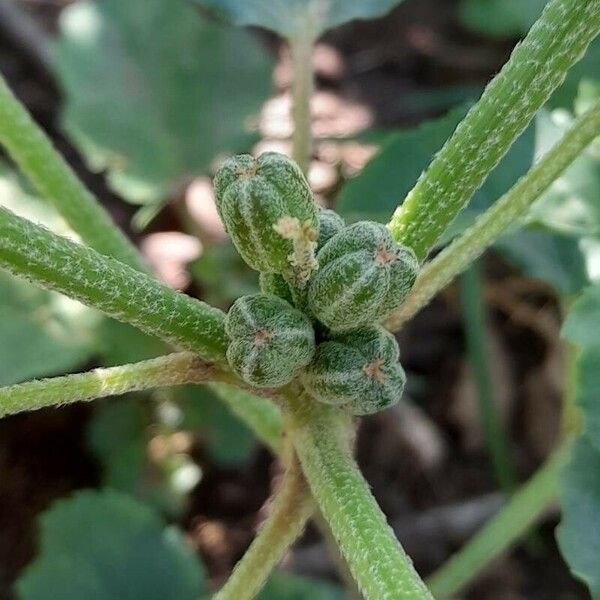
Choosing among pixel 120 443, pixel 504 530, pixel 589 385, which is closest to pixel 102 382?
pixel 589 385

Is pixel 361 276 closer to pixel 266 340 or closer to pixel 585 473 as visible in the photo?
pixel 266 340

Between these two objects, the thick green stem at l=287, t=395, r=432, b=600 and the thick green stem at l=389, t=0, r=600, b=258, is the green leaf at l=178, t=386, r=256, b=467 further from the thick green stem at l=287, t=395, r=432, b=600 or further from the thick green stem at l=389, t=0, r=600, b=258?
the thick green stem at l=389, t=0, r=600, b=258

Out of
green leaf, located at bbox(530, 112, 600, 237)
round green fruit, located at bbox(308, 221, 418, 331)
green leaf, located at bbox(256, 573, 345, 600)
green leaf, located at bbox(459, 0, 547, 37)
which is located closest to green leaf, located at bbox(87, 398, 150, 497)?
green leaf, located at bbox(256, 573, 345, 600)

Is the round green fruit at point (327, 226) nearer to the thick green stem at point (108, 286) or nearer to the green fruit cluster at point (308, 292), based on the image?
the green fruit cluster at point (308, 292)

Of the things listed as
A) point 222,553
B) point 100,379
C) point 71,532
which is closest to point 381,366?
point 100,379

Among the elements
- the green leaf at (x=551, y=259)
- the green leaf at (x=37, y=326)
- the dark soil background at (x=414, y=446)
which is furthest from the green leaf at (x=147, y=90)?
the green leaf at (x=551, y=259)

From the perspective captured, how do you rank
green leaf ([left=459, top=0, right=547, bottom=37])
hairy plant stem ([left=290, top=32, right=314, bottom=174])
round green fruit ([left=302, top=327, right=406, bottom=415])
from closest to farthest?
round green fruit ([left=302, top=327, right=406, bottom=415]) < hairy plant stem ([left=290, top=32, right=314, bottom=174]) < green leaf ([left=459, top=0, right=547, bottom=37])

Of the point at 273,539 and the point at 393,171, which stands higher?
the point at 393,171

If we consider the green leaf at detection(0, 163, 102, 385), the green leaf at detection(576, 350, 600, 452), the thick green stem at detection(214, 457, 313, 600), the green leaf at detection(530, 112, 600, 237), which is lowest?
the thick green stem at detection(214, 457, 313, 600)
